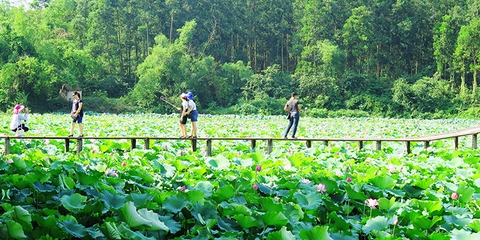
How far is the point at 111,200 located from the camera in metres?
2.88

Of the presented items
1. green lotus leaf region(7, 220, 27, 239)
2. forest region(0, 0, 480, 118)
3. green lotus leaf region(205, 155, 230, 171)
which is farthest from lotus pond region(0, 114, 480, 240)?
forest region(0, 0, 480, 118)

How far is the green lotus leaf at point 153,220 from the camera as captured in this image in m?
2.55

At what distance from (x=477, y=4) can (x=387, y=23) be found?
16.7ft

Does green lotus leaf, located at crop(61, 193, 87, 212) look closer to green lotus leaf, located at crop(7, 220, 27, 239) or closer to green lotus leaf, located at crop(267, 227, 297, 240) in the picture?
green lotus leaf, located at crop(7, 220, 27, 239)

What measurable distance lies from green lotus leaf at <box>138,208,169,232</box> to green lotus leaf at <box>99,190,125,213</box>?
0.88 feet

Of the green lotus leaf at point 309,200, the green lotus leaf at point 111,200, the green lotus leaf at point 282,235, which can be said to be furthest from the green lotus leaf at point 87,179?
the green lotus leaf at point 282,235

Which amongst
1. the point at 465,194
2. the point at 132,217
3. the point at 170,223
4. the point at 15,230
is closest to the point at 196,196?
the point at 170,223

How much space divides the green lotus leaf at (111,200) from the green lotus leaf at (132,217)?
252 millimetres

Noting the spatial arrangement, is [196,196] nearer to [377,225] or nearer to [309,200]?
[309,200]

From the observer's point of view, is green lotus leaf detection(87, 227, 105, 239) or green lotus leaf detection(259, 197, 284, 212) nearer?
green lotus leaf detection(87, 227, 105, 239)

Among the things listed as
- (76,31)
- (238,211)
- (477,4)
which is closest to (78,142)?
(238,211)

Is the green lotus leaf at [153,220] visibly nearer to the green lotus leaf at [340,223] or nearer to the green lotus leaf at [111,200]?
the green lotus leaf at [111,200]

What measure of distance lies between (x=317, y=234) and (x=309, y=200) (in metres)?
0.79

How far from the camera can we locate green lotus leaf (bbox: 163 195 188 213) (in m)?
2.91
